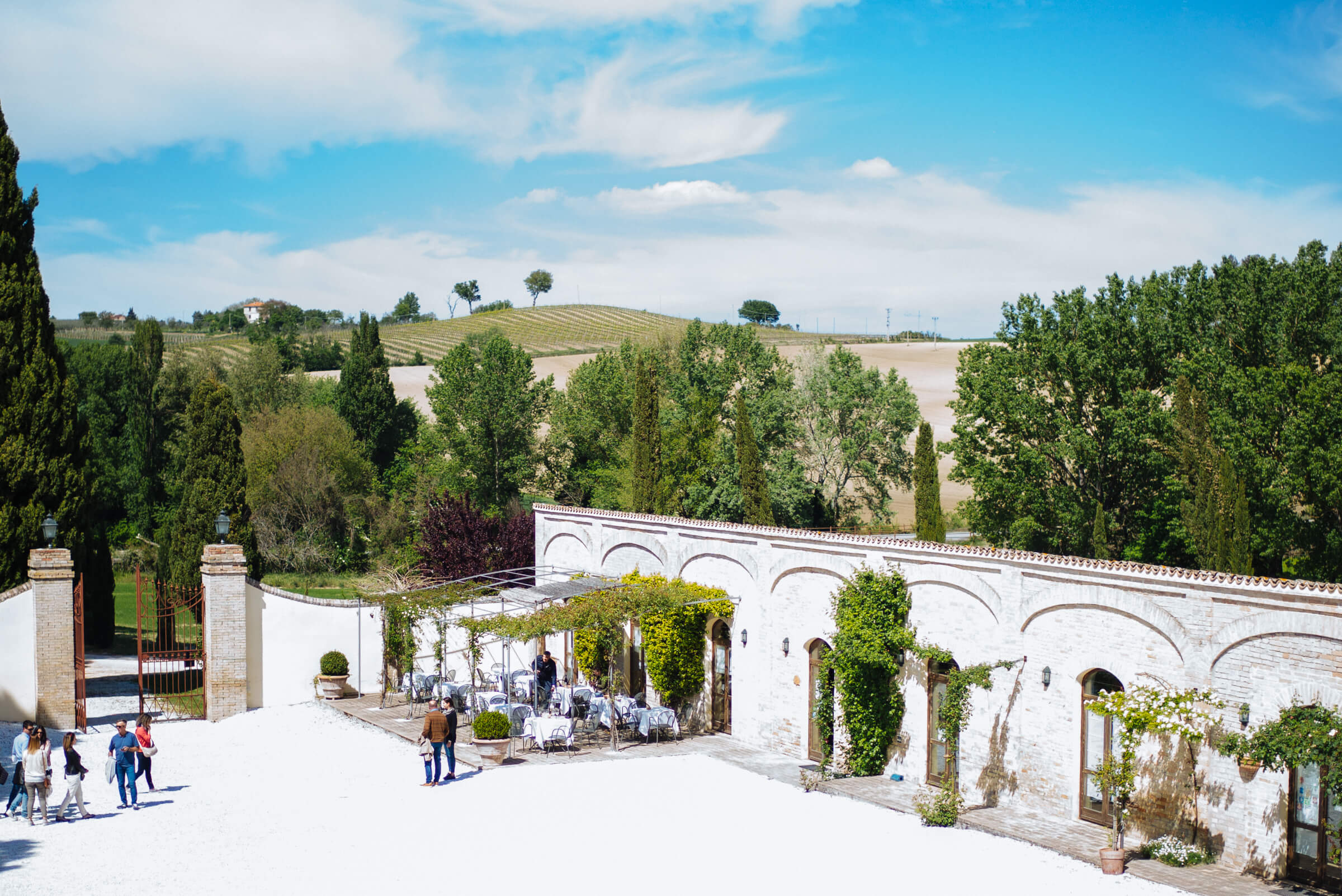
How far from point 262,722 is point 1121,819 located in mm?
16682

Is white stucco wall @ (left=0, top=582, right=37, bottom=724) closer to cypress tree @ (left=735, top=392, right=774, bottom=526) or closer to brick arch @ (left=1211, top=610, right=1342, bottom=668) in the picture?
brick arch @ (left=1211, top=610, right=1342, bottom=668)

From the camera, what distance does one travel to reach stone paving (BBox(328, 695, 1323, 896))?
38.9 ft

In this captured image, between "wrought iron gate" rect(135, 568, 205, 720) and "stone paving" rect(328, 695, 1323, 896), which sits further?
"wrought iron gate" rect(135, 568, 205, 720)

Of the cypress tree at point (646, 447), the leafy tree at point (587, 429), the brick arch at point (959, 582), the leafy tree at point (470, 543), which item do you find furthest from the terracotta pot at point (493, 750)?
the leafy tree at point (587, 429)

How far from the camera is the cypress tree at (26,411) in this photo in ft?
73.0

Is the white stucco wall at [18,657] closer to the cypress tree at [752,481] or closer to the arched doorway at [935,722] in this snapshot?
the arched doorway at [935,722]

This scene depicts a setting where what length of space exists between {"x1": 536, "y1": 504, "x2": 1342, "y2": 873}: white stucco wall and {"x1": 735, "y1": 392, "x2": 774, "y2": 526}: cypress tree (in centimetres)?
1938

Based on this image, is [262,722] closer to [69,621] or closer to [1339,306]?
[69,621]

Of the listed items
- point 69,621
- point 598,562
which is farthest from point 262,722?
point 598,562

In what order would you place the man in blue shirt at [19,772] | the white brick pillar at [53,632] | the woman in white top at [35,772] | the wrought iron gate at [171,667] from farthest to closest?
the wrought iron gate at [171,667], the white brick pillar at [53,632], the man in blue shirt at [19,772], the woman in white top at [35,772]

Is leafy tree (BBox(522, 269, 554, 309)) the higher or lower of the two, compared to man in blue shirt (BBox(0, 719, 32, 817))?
higher

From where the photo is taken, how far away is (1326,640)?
11.3 metres

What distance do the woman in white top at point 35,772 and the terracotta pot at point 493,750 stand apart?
6.53 m

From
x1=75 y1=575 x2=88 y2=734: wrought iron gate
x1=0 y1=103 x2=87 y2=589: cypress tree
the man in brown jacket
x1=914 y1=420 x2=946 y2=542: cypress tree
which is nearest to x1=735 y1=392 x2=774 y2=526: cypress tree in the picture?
x1=914 y1=420 x2=946 y2=542: cypress tree
